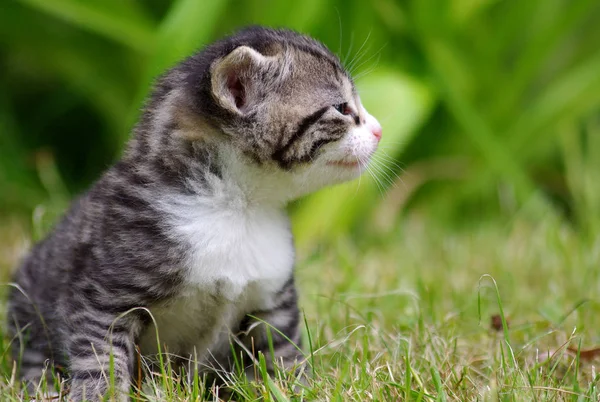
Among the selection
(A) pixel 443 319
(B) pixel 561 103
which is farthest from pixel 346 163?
(B) pixel 561 103

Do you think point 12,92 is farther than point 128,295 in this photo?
Yes

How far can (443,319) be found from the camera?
2.59 m

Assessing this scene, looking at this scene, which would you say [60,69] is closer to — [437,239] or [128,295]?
[437,239]

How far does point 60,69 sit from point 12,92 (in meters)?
0.76

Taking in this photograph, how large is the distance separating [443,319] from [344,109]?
0.78 metres

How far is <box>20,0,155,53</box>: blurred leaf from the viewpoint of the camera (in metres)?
3.71

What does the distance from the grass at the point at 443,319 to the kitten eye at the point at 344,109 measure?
58 cm

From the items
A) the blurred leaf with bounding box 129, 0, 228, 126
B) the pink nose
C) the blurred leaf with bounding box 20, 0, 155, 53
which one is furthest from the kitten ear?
the blurred leaf with bounding box 20, 0, 155, 53

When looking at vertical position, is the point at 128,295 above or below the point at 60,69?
above

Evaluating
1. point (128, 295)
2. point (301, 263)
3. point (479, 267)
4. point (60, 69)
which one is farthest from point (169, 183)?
point (60, 69)

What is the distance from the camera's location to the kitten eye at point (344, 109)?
2242mm

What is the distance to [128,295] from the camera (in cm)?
206

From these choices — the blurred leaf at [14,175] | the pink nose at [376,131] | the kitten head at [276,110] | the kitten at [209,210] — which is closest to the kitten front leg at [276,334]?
the kitten at [209,210]

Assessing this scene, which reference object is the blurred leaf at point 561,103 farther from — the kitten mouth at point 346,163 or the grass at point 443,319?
the kitten mouth at point 346,163
